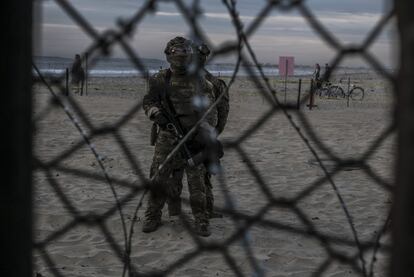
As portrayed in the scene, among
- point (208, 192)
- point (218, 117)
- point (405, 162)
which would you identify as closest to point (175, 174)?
point (208, 192)

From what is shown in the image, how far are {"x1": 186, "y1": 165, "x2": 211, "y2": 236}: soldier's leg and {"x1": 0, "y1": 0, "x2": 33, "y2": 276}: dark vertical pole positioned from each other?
2984mm

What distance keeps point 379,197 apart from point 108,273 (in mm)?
2920

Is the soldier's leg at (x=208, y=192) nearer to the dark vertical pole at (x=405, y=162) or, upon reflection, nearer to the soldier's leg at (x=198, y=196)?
the soldier's leg at (x=198, y=196)

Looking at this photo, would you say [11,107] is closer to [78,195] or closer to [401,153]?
[401,153]

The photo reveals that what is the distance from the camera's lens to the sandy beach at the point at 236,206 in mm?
1434

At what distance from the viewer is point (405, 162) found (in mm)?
537

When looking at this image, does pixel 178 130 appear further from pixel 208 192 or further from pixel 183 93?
pixel 208 192

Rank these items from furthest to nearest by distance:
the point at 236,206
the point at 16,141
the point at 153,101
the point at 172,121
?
the point at 236,206 < the point at 153,101 < the point at 172,121 < the point at 16,141

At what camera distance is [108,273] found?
3338 millimetres

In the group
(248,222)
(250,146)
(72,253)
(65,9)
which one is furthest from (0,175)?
(250,146)

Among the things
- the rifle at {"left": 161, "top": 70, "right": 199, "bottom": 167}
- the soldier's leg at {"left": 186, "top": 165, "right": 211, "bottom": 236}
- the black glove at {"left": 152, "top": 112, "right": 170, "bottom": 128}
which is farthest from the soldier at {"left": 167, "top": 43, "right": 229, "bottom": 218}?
the black glove at {"left": 152, "top": 112, "right": 170, "bottom": 128}

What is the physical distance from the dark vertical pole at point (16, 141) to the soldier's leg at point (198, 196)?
2.98 m

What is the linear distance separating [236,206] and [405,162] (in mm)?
4393

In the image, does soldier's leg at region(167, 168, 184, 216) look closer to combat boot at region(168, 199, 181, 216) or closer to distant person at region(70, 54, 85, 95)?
combat boot at region(168, 199, 181, 216)
